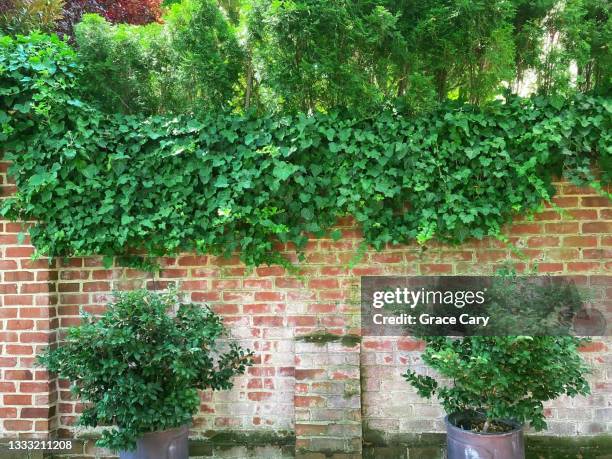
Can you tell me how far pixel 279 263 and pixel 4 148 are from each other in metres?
1.99

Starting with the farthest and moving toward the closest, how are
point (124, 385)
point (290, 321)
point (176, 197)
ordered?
point (290, 321), point (176, 197), point (124, 385)

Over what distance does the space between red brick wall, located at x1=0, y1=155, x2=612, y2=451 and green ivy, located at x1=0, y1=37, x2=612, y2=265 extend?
0.68ft

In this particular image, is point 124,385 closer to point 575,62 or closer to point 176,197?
point 176,197

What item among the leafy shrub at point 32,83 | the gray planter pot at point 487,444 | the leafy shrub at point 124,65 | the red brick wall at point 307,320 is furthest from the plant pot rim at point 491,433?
the leafy shrub at point 32,83

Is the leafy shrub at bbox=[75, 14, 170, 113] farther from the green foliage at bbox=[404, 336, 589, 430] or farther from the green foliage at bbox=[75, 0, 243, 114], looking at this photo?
the green foliage at bbox=[404, 336, 589, 430]

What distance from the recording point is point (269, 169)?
3.03m

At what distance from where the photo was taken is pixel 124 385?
2.63 meters

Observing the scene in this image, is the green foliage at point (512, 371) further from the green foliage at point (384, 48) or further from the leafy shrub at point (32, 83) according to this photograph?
the leafy shrub at point (32, 83)

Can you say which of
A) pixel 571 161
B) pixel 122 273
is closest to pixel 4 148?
pixel 122 273

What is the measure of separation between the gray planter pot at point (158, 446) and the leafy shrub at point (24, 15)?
2927 mm

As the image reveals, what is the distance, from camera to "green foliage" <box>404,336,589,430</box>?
8.48 ft

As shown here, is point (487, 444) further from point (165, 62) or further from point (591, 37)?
point (165, 62)

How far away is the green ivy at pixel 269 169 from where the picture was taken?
295 centimetres

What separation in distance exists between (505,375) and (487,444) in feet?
1.41
